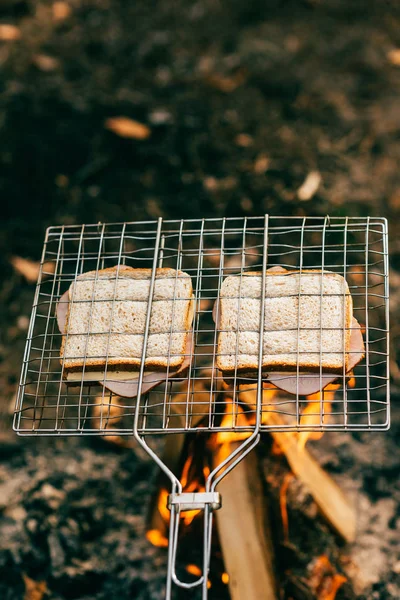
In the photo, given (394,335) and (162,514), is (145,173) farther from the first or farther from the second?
(162,514)

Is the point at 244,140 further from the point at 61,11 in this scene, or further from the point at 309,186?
the point at 61,11

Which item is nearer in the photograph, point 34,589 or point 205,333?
point 34,589

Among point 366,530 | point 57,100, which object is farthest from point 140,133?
point 366,530

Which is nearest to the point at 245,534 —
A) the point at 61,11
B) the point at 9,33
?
the point at 9,33

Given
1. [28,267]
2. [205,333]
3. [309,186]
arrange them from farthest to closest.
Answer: [309,186] < [28,267] < [205,333]

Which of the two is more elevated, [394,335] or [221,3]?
[221,3]

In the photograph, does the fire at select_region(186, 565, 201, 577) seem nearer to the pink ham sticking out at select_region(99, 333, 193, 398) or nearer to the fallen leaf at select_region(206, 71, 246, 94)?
the pink ham sticking out at select_region(99, 333, 193, 398)
